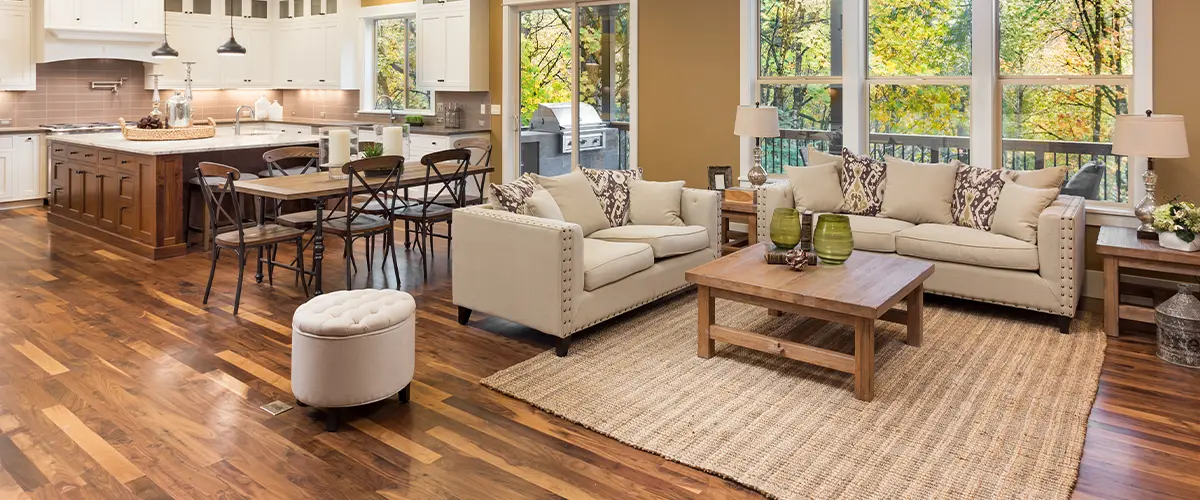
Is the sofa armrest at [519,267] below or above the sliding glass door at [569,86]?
below

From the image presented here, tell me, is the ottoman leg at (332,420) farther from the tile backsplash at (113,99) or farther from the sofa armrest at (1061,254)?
the tile backsplash at (113,99)

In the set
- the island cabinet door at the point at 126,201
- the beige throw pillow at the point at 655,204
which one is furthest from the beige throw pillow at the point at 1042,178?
the island cabinet door at the point at 126,201

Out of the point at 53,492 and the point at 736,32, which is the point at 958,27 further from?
the point at 53,492

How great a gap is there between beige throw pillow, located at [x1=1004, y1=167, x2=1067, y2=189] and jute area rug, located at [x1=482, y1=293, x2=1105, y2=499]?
82cm

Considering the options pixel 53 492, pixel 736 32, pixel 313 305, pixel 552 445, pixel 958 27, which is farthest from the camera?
pixel 736 32

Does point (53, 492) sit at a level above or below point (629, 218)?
below

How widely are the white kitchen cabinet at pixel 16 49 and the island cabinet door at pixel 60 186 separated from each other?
181 centimetres

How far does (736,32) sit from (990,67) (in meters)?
1.97

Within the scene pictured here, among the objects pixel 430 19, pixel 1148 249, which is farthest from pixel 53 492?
pixel 430 19

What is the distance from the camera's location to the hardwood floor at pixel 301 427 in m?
2.73

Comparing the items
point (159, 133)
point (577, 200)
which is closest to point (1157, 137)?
point (577, 200)

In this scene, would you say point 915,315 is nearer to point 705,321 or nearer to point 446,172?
point 705,321

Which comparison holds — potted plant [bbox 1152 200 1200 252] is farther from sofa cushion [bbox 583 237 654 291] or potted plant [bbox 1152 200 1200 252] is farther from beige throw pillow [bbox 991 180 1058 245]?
sofa cushion [bbox 583 237 654 291]

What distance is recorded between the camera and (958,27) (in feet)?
19.0
